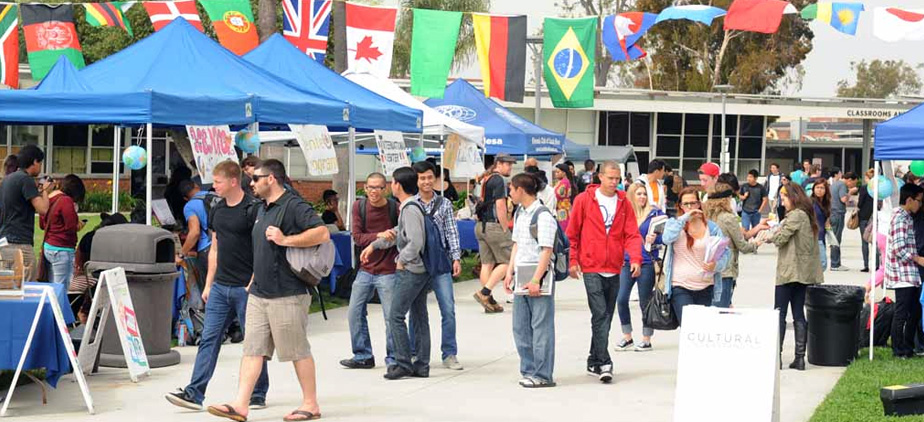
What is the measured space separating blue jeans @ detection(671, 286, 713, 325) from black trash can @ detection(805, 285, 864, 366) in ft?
3.60

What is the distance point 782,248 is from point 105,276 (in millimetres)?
5501

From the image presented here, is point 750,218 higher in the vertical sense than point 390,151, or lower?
lower

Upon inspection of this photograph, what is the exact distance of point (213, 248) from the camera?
938cm

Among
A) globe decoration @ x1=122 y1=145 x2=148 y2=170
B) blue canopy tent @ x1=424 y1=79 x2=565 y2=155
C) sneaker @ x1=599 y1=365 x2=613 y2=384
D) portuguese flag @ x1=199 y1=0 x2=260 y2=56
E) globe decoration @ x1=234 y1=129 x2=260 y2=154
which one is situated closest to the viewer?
sneaker @ x1=599 y1=365 x2=613 y2=384

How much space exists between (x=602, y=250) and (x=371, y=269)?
1.87 meters

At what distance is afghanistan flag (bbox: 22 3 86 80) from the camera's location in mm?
19438

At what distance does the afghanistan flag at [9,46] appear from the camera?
18.5 meters

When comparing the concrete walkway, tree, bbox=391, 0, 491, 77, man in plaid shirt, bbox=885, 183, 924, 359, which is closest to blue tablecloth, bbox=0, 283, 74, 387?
the concrete walkway

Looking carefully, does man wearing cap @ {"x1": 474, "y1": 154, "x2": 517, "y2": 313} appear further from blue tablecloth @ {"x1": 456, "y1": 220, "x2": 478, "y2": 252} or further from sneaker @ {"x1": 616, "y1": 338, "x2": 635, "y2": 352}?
blue tablecloth @ {"x1": 456, "y1": 220, "x2": 478, "y2": 252}

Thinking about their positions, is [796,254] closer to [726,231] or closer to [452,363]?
[726,231]

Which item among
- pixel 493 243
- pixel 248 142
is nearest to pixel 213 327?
pixel 248 142

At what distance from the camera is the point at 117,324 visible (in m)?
9.83

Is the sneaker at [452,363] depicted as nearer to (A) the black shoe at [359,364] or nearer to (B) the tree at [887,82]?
(A) the black shoe at [359,364]

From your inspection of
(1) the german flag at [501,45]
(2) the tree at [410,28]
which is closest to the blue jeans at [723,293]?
(1) the german flag at [501,45]
